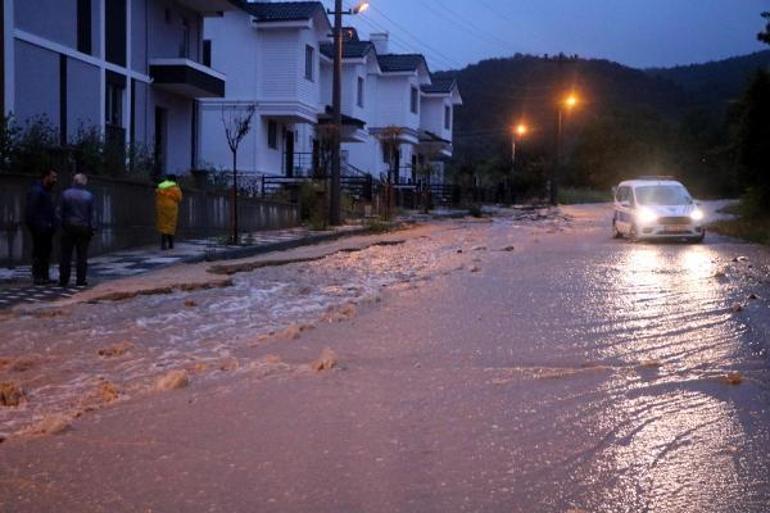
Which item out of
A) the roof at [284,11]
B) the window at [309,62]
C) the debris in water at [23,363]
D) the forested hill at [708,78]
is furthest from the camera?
the forested hill at [708,78]

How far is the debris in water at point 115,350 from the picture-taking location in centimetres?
934

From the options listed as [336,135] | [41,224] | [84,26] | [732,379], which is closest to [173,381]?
[732,379]

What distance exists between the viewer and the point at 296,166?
4266cm

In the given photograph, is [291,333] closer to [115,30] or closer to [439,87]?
[115,30]

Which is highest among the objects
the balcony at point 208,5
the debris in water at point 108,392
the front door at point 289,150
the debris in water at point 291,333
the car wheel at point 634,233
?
the balcony at point 208,5

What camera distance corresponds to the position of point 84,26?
25.6 meters

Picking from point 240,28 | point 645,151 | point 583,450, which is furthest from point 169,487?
point 645,151

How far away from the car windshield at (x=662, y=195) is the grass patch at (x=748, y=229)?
2.30 meters

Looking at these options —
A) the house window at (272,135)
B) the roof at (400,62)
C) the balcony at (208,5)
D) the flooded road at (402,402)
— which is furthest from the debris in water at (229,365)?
the roof at (400,62)

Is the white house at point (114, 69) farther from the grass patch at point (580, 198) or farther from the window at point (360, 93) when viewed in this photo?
the grass patch at point (580, 198)

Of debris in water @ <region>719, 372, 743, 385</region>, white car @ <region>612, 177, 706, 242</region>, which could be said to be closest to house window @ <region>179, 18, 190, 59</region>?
white car @ <region>612, 177, 706, 242</region>

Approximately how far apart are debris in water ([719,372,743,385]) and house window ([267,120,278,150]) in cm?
3262

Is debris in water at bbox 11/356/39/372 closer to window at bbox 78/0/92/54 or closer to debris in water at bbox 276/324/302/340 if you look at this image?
debris in water at bbox 276/324/302/340

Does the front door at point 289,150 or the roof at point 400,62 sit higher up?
the roof at point 400,62
